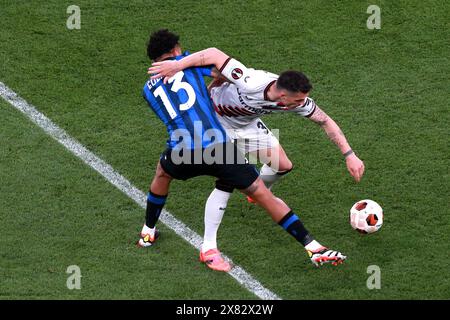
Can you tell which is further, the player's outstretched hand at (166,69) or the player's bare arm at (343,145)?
the player's bare arm at (343,145)

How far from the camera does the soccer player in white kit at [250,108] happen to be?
314 inches

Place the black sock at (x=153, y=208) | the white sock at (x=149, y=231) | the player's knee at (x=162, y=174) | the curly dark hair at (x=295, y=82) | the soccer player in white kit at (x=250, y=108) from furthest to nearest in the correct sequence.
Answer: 1. the white sock at (x=149, y=231)
2. the black sock at (x=153, y=208)
3. the player's knee at (x=162, y=174)
4. the soccer player in white kit at (x=250, y=108)
5. the curly dark hair at (x=295, y=82)

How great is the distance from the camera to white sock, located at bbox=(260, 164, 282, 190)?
29.4ft

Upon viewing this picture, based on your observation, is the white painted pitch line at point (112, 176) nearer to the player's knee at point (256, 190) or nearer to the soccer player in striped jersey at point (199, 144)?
the soccer player in striped jersey at point (199, 144)

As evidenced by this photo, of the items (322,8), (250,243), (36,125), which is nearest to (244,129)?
(250,243)

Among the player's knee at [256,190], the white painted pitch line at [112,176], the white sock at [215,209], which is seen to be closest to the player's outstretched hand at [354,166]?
the player's knee at [256,190]

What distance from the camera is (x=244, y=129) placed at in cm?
880

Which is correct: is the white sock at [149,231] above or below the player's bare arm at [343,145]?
below

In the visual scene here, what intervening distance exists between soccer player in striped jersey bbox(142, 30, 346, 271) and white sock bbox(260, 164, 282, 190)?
840 mm

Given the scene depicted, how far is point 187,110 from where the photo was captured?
26.3 ft

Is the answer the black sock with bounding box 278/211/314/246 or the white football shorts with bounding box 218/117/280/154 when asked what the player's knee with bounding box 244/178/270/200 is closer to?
the black sock with bounding box 278/211/314/246

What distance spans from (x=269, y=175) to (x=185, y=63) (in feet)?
4.92

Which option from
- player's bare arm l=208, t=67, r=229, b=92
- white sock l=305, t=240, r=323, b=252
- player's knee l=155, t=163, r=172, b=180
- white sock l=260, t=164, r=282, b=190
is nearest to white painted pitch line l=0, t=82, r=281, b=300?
white sock l=305, t=240, r=323, b=252

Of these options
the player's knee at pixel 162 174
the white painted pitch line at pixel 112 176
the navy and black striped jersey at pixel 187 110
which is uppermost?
the navy and black striped jersey at pixel 187 110
